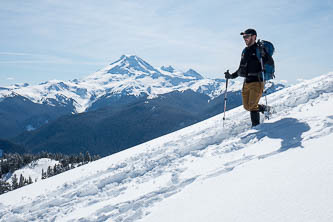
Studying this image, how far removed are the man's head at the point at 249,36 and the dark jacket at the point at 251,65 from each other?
22cm

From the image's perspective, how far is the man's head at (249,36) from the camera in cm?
945

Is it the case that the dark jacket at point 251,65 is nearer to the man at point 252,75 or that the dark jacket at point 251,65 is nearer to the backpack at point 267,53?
the man at point 252,75

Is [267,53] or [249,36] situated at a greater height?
[249,36]

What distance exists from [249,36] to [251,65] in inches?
42.0

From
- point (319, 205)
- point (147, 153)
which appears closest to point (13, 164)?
point (147, 153)

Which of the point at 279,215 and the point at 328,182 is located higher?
the point at 328,182

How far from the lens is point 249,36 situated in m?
9.48

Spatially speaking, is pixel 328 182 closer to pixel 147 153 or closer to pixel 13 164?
pixel 147 153

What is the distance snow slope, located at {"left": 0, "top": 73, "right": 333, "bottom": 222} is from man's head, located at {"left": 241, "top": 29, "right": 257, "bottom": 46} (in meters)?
2.97

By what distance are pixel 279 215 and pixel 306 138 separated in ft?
11.8

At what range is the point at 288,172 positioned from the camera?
5.13 meters

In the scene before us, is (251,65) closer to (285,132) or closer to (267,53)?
(267,53)

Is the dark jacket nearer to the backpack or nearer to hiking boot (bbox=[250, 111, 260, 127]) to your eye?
the backpack

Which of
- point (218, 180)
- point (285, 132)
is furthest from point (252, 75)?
point (218, 180)
